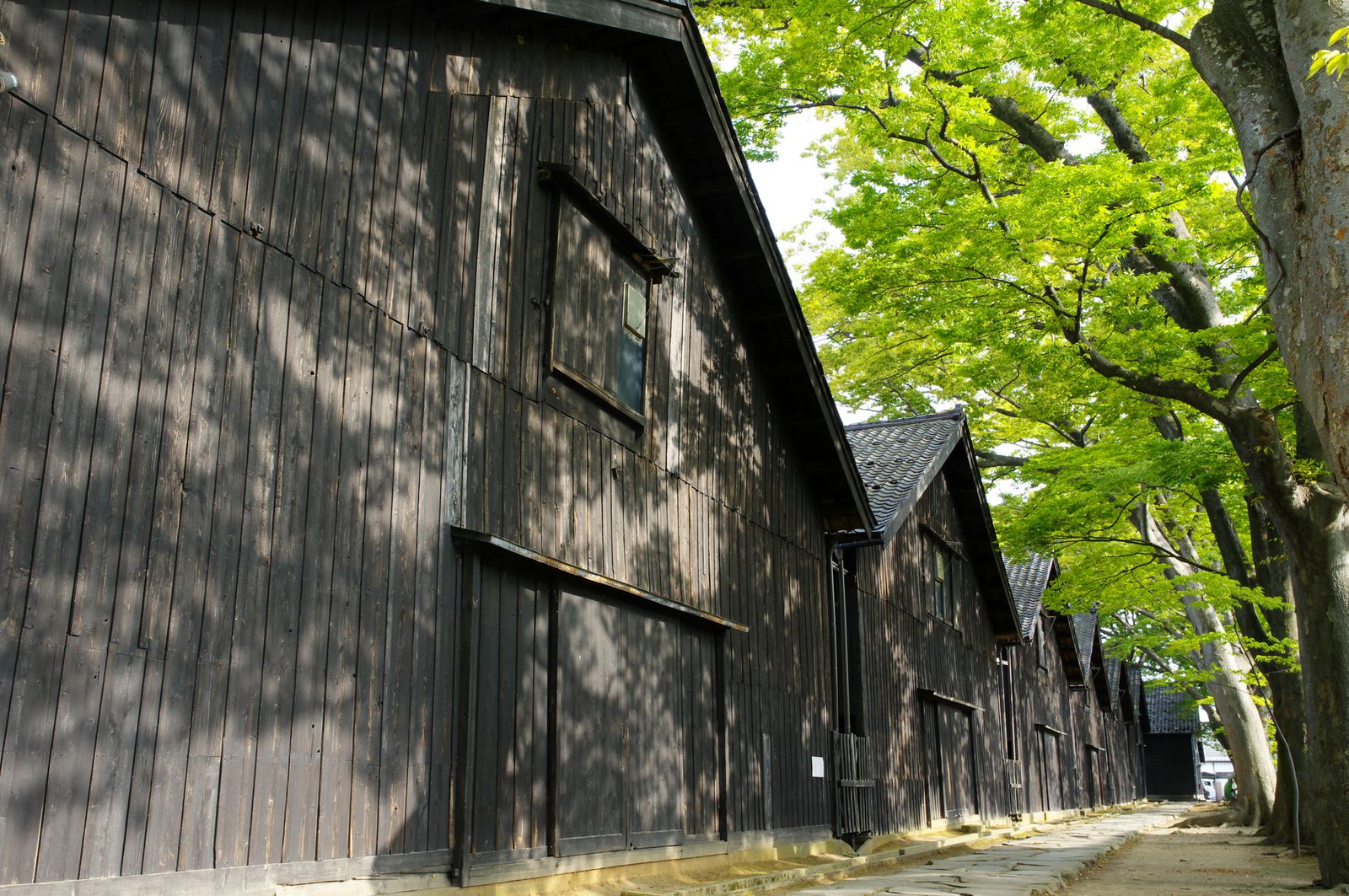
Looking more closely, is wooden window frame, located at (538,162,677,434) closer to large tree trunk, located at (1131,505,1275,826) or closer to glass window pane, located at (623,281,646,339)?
glass window pane, located at (623,281,646,339)

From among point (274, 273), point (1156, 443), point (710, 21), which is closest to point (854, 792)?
point (1156, 443)

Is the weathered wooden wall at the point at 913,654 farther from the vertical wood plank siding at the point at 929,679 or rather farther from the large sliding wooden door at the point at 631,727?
the large sliding wooden door at the point at 631,727

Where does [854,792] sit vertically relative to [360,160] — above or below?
below

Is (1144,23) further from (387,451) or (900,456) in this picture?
(900,456)

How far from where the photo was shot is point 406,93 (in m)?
7.45

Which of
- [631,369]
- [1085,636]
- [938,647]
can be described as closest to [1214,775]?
[1085,636]

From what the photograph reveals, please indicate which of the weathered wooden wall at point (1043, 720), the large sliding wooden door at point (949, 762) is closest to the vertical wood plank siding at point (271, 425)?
the large sliding wooden door at point (949, 762)

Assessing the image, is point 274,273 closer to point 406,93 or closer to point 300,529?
point 300,529

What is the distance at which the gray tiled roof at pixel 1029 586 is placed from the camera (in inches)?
1125

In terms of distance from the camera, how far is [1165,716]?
63.8 metres

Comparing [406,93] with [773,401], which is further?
[773,401]

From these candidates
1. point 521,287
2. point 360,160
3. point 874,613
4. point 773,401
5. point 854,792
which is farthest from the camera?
point 874,613

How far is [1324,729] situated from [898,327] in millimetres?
12984

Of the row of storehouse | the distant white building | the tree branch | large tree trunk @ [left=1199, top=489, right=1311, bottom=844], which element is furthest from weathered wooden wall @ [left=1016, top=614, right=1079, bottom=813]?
the distant white building
